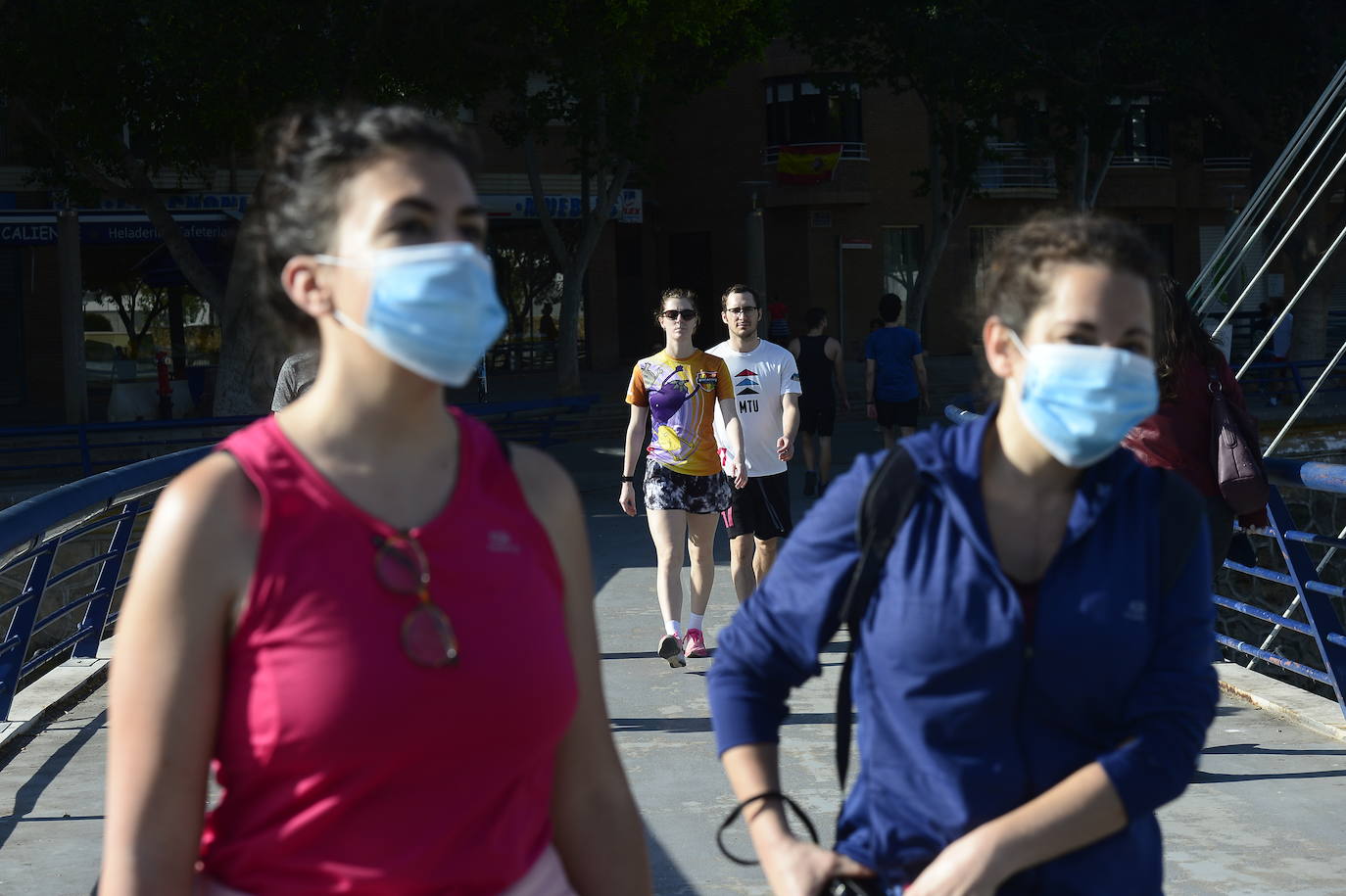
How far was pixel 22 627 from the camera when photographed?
6293mm

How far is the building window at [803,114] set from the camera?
41.0 m

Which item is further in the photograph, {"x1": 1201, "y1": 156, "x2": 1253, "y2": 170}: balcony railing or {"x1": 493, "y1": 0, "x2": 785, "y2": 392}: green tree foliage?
{"x1": 1201, "y1": 156, "x2": 1253, "y2": 170}: balcony railing

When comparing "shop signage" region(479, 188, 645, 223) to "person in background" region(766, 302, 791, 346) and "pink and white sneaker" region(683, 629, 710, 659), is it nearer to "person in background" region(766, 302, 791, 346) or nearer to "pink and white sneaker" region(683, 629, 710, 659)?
"person in background" region(766, 302, 791, 346)

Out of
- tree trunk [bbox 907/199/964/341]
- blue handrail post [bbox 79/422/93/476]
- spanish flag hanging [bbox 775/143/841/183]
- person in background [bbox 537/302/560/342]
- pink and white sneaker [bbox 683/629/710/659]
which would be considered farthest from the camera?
spanish flag hanging [bbox 775/143/841/183]

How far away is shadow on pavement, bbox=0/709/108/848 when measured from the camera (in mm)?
5371

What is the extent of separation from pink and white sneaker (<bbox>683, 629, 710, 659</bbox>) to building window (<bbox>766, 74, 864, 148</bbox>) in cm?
3416

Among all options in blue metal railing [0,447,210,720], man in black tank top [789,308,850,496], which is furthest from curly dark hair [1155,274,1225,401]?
man in black tank top [789,308,850,496]

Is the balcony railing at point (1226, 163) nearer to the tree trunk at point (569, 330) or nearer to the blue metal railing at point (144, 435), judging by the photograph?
the tree trunk at point (569, 330)

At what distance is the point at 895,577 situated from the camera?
2273 millimetres

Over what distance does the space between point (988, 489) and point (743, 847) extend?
10.2 ft

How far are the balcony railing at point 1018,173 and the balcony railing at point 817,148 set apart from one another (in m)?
3.82

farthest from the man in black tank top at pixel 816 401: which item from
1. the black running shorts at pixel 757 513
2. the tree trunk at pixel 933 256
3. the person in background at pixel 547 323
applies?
the person in background at pixel 547 323

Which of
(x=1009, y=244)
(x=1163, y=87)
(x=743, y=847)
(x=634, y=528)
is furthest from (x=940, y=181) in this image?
(x=1009, y=244)

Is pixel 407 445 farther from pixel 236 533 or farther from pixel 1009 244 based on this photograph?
pixel 1009 244
